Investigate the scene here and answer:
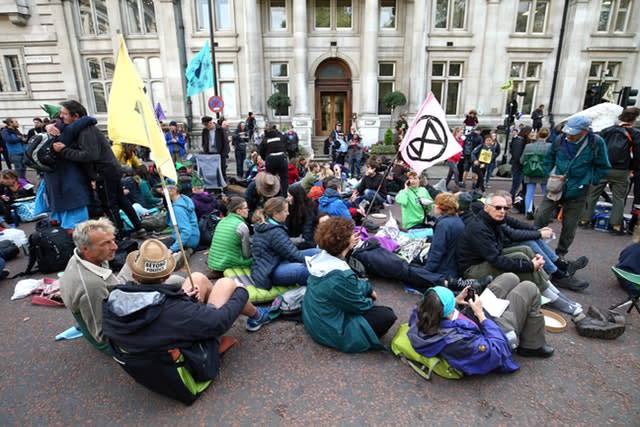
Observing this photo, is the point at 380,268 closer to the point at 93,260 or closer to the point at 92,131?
the point at 93,260

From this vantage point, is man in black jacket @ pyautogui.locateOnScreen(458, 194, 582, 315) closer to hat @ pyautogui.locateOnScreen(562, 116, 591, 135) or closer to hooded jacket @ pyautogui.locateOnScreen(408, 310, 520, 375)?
hooded jacket @ pyautogui.locateOnScreen(408, 310, 520, 375)

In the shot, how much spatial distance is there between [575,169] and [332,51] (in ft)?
49.1

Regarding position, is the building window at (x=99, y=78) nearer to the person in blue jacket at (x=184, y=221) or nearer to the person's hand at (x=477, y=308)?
the person in blue jacket at (x=184, y=221)

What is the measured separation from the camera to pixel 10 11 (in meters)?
17.0

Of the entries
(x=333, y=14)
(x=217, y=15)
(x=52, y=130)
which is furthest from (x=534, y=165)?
(x=217, y=15)

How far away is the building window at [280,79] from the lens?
18062 millimetres

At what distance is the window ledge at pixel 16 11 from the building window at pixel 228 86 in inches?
379

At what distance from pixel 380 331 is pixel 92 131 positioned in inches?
195

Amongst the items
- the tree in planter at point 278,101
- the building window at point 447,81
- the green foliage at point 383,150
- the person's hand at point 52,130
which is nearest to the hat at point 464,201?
the person's hand at point 52,130

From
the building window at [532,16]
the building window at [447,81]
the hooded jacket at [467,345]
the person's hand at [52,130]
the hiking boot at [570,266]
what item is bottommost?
the hiking boot at [570,266]

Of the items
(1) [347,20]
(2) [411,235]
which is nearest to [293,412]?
(2) [411,235]

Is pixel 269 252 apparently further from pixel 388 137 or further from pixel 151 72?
pixel 151 72

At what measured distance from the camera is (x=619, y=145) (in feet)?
20.4

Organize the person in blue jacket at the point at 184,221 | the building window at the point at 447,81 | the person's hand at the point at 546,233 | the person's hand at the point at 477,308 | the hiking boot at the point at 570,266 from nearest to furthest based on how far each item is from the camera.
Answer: the person's hand at the point at 477,308
the person's hand at the point at 546,233
the hiking boot at the point at 570,266
the person in blue jacket at the point at 184,221
the building window at the point at 447,81
